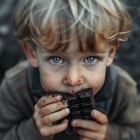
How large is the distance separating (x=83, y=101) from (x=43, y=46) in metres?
0.41

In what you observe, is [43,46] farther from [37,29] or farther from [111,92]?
[111,92]

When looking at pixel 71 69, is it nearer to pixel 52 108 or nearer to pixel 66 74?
pixel 66 74

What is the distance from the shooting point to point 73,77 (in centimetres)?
111

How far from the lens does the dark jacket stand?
161 centimetres

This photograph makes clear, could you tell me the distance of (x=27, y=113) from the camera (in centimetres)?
177

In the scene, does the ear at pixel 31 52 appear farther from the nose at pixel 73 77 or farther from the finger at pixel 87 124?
the finger at pixel 87 124

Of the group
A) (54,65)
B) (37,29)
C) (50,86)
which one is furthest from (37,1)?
(50,86)

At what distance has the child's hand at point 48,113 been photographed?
124cm

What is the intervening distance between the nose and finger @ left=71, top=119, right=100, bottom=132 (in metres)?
0.36

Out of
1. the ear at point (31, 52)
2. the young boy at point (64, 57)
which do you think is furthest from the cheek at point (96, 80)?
the ear at point (31, 52)

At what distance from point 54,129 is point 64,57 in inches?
21.0

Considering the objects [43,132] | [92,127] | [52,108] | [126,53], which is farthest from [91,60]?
[126,53]

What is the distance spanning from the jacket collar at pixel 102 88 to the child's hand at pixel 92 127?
0.23m

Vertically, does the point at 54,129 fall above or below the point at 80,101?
below
